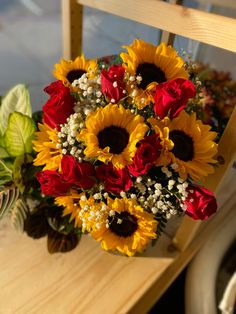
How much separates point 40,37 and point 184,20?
2.08ft

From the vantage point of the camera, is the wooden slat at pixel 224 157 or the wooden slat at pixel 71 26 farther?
the wooden slat at pixel 71 26

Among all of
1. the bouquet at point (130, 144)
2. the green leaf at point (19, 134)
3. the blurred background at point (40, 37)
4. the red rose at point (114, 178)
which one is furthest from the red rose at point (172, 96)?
the blurred background at point (40, 37)

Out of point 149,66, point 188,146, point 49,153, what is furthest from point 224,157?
point 49,153

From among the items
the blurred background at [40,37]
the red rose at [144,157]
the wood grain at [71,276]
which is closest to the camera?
the red rose at [144,157]

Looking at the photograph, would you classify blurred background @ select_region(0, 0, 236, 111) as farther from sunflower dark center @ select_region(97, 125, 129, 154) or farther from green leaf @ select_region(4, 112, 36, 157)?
sunflower dark center @ select_region(97, 125, 129, 154)

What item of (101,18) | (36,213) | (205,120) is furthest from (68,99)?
(101,18)

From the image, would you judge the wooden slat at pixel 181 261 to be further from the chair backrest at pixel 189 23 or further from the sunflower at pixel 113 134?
the sunflower at pixel 113 134

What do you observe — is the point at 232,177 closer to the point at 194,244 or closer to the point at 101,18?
the point at 194,244

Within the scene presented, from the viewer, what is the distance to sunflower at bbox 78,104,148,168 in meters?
0.43

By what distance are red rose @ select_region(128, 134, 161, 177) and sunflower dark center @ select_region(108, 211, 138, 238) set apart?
124 millimetres

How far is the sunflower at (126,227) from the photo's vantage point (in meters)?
0.49

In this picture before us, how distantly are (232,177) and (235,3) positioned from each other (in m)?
0.53

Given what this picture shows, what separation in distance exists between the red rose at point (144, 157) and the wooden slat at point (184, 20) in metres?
0.20

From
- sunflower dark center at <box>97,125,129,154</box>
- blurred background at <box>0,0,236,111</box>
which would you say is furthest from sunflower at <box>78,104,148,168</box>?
blurred background at <box>0,0,236,111</box>
